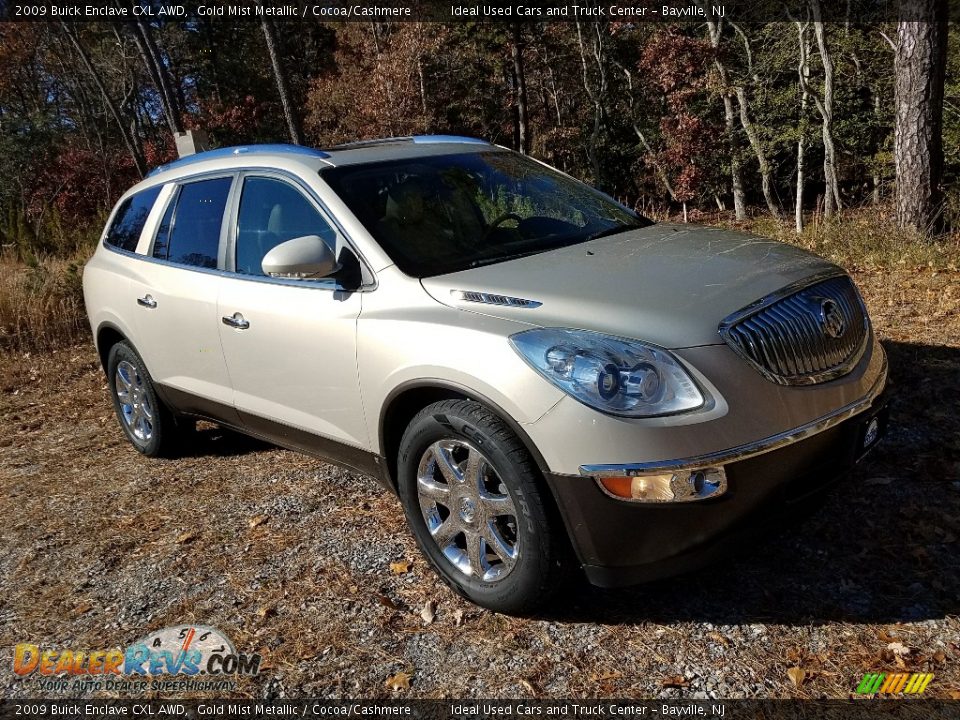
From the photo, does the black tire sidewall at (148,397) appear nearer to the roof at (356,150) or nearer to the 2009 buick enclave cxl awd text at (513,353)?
the 2009 buick enclave cxl awd text at (513,353)

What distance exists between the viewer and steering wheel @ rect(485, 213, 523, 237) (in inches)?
149

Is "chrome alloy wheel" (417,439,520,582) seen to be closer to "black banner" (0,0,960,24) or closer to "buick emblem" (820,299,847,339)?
"buick emblem" (820,299,847,339)

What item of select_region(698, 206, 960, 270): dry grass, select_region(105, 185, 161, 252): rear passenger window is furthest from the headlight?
select_region(698, 206, 960, 270): dry grass

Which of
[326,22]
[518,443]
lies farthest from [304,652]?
[326,22]

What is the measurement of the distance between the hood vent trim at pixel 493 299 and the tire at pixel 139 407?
8.82 feet

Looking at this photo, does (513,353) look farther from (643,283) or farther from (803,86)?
(803,86)

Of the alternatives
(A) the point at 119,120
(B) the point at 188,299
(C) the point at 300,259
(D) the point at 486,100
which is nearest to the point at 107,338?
(B) the point at 188,299

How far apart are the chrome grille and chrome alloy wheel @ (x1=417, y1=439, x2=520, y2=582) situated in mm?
984

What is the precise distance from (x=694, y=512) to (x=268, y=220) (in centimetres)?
248

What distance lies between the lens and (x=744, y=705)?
2.59 metres

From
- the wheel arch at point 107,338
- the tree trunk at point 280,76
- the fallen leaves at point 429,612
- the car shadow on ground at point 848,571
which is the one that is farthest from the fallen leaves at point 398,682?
the tree trunk at point 280,76

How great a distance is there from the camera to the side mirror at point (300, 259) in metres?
3.29

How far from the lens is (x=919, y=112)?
313 inches

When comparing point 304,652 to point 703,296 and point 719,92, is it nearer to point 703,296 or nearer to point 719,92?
point 703,296
